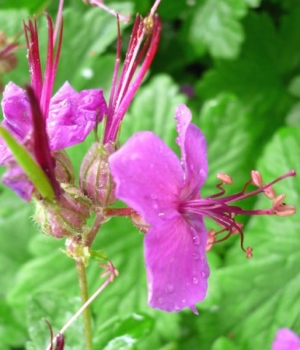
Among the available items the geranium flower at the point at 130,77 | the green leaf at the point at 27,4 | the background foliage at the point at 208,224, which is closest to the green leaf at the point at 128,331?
the background foliage at the point at 208,224

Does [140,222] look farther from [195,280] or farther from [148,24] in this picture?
[148,24]

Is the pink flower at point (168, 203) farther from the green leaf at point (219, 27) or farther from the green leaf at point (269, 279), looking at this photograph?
the green leaf at point (219, 27)

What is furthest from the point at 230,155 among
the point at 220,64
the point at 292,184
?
the point at 220,64

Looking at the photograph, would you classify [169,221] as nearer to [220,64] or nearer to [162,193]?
[162,193]

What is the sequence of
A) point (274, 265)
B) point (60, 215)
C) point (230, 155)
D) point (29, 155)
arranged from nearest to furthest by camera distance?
point (29, 155) → point (60, 215) → point (274, 265) → point (230, 155)

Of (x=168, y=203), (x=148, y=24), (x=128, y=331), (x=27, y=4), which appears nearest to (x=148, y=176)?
(x=168, y=203)

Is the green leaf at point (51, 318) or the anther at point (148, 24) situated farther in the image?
the green leaf at point (51, 318)

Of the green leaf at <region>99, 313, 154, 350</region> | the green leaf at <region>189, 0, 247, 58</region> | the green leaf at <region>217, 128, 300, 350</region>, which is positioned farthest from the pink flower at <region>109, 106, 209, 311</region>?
the green leaf at <region>189, 0, 247, 58</region>
